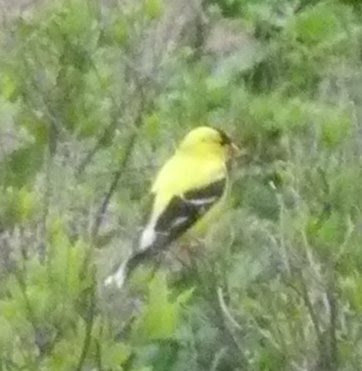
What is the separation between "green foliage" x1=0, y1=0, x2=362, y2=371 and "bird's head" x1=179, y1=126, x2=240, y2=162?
0.07 metres

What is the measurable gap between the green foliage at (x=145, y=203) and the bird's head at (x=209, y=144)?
7 cm

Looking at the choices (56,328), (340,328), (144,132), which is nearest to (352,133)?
(144,132)

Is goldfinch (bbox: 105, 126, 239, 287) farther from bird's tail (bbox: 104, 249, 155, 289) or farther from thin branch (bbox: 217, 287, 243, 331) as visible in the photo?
thin branch (bbox: 217, 287, 243, 331)

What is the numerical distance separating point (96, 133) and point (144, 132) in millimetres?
126

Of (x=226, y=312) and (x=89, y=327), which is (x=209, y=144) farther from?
(x=89, y=327)

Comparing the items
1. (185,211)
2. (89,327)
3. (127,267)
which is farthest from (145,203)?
(89,327)

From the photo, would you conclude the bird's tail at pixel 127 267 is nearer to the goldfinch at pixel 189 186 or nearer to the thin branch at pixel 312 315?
the goldfinch at pixel 189 186

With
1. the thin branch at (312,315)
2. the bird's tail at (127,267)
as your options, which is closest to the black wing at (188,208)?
the bird's tail at (127,267)

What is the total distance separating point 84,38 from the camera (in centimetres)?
354

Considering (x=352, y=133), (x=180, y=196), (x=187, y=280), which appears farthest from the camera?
(x=180, y=196)

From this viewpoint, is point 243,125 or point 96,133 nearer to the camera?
point 96,133

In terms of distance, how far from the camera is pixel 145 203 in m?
4.13

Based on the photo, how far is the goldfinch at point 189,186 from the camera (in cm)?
425

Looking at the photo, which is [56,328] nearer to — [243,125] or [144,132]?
[144,132]
